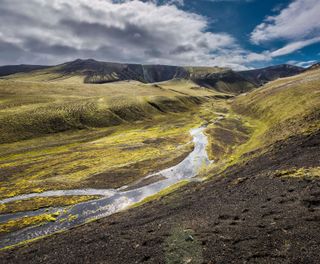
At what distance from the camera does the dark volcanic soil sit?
23.9m

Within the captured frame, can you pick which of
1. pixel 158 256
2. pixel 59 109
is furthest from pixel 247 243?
pixel 59 109

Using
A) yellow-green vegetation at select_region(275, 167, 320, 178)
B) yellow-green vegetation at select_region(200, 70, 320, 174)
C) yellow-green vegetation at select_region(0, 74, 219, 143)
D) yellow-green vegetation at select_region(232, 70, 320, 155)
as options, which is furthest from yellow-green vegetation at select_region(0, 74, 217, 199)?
yellow-green vegetation at select_region(275, 167, 320, 178)

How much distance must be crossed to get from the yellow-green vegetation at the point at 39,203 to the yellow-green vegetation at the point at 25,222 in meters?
4.94

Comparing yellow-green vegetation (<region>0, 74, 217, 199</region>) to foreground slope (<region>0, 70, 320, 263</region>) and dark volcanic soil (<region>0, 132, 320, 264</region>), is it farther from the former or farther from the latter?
dark volcanic soil (<region>0, 132, 320, 264</region>)

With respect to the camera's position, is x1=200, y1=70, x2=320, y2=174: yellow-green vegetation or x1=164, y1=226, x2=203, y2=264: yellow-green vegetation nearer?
x1=164, y1=226, x2=203, y2=264: yellow-green vegetation

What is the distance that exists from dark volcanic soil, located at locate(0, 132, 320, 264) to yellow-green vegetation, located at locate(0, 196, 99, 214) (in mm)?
16224

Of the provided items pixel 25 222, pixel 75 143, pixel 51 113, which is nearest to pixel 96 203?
pixel 25 222

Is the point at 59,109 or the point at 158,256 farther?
the point at 59,109

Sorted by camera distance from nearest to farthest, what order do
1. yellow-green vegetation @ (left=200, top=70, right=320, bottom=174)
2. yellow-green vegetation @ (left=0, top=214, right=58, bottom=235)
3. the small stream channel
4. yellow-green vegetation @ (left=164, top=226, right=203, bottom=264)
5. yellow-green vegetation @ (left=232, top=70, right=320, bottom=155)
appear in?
yellow-green vegetation @ (left=164, top=226, right=203, bottom=264) → the small stream channel → yellow-green vegetation @ (left=0, top=214, right=58, bottom=235) → yellow-green vegetation @ (left=200, top=70, right=320, bottom=174) → yellow-green vegetation @ (left=232, top=70, right=320, bottom=155)

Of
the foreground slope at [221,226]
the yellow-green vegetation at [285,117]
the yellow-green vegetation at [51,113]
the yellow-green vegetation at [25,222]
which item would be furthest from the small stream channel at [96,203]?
the yellow-green vegetation at [51,113]

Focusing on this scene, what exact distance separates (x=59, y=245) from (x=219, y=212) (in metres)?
22.1

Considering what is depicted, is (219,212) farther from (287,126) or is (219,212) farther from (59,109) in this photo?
(59,109)

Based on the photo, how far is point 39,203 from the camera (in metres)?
54.9

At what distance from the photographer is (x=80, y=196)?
58406 mm
